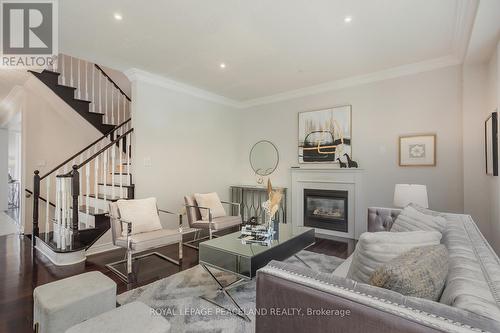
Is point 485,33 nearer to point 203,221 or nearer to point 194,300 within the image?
point 194,300

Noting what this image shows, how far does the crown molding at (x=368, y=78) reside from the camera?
3490 millimetres

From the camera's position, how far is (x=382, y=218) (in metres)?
2.97

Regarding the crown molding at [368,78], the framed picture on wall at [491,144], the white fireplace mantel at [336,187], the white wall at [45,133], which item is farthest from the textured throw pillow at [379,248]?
the white wall at [45,133]

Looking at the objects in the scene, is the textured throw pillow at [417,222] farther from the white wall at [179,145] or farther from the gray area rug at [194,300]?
the white wall at [179,145]

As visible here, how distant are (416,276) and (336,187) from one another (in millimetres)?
3517

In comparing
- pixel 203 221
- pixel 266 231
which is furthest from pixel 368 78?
pixel 203 221

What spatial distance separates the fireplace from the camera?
4.30 meters

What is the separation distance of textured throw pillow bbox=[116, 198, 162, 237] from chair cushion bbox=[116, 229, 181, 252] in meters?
0.09

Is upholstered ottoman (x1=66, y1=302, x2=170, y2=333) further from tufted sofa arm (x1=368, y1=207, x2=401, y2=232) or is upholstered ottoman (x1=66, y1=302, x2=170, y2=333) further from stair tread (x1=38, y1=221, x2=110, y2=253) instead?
tufted sofa arm (x1=368, y1=207, x2=401, y2=232)

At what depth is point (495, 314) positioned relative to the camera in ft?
2.31

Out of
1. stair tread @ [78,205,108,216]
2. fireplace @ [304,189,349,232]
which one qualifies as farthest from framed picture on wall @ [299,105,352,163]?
stair tread @ [78,205,108,216]

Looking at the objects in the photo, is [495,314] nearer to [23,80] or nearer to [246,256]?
[246,256]

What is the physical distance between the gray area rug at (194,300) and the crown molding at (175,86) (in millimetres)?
2991

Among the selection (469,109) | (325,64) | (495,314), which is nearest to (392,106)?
(469,109)
